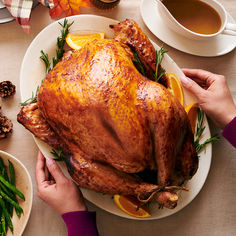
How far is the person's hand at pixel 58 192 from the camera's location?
52.4 inches

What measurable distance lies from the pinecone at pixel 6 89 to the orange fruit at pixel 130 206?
2.32 feet

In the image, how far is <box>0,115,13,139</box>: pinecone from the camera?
1.40 m

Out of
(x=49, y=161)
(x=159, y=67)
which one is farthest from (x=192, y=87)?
(x=49, y=161)

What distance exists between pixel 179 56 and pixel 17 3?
0.83 meters

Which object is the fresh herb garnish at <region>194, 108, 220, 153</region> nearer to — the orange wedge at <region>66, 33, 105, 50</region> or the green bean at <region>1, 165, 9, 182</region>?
the orange wedge at <region>66, 33, 105, 50</region>

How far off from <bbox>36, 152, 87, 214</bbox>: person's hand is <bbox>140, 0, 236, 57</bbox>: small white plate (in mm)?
817

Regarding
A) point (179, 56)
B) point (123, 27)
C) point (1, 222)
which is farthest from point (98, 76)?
point (1, 222)

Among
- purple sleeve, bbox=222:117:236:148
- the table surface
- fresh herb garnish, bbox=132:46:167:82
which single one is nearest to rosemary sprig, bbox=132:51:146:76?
fresh herb garnish, bbox=132:46:167:82

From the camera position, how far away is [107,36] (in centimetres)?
146

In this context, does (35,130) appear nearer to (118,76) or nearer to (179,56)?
(118,76)

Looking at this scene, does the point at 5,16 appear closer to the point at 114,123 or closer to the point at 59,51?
the point at 59,51

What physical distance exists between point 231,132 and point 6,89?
109cm

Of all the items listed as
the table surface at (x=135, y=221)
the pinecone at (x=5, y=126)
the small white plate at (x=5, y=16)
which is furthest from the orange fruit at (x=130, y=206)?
the small white plate at (x=5, y=16)

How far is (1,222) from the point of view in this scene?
1366 mm
